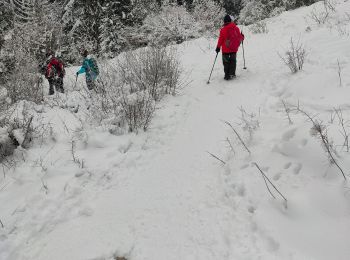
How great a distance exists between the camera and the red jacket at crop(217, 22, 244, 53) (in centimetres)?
764

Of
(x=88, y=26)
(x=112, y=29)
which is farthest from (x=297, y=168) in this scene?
(x=88, y=26)

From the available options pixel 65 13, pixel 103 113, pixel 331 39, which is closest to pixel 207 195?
pixel 103 113

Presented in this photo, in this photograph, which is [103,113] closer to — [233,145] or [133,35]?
[233,145]

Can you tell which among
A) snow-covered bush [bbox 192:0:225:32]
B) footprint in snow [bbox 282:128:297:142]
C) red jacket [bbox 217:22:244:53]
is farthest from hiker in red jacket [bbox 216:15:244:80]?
snow-covered bush [bbox 192:0:225:32]

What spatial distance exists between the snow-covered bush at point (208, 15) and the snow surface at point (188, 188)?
1260 centimetres

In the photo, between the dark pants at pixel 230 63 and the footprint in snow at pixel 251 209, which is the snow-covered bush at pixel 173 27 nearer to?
the dark pants at pixel 230 63

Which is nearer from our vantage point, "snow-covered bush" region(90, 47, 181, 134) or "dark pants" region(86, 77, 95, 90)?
"snow-covered bush" region(90, 47, 181, 134)

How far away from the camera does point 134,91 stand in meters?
6.59

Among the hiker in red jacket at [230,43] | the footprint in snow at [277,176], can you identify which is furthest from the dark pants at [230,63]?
the footprint in snow at [277,176]

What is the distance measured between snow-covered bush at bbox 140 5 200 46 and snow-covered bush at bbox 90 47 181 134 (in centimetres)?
911

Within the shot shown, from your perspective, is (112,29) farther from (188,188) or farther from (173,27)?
(188,188)

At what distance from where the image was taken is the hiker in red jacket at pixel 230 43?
7.64 m

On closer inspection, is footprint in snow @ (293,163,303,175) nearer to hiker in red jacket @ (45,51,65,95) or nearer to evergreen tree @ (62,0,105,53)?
hiker in red jacket @ (45,51,65,95)

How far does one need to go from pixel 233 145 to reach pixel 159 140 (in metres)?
1.14
